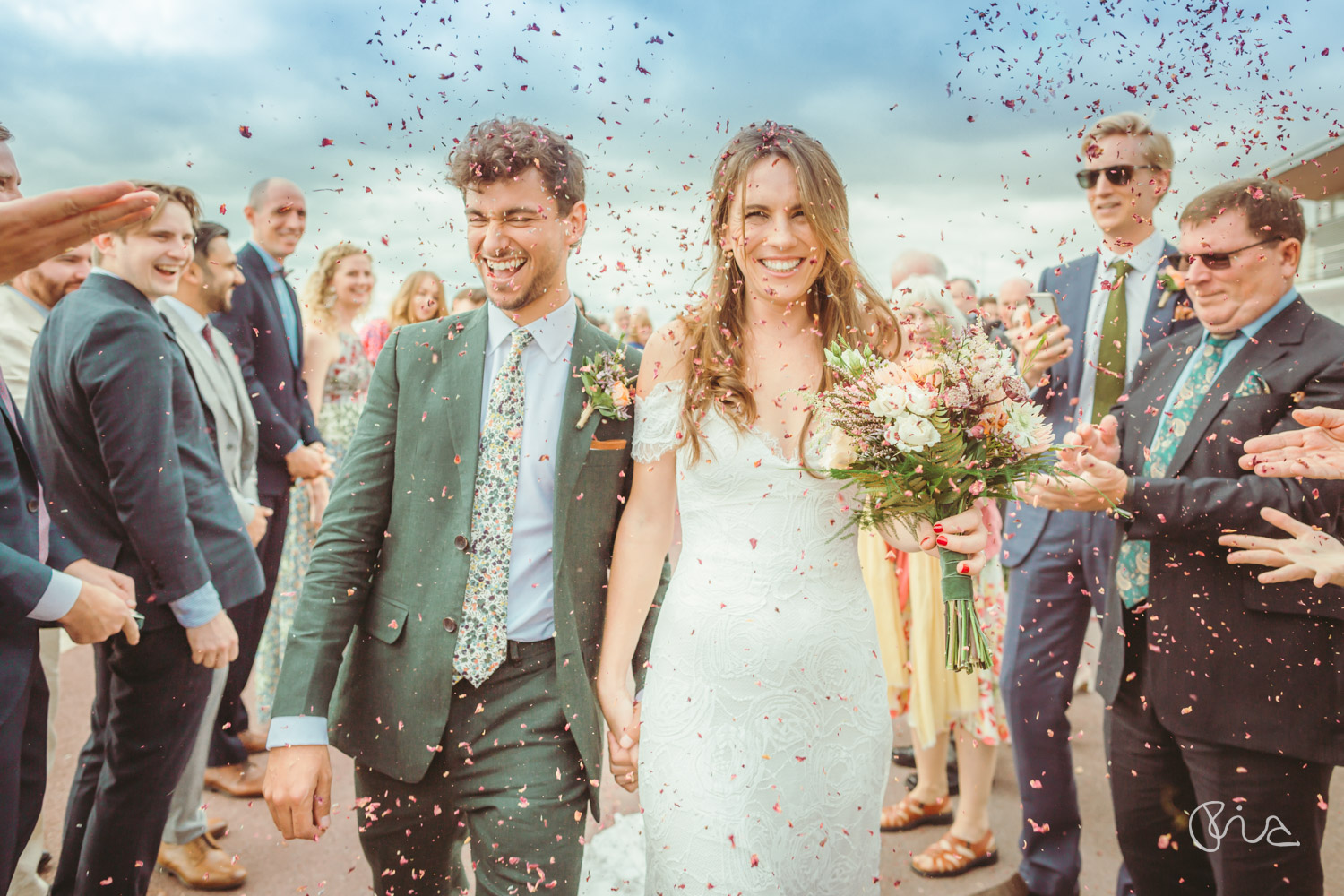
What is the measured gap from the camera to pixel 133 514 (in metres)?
2.89

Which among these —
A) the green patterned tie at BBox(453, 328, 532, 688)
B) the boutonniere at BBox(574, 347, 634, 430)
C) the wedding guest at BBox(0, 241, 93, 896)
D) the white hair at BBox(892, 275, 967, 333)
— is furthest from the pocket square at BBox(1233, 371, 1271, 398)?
the wedding guest at BBox(0, 241, 93, 896)

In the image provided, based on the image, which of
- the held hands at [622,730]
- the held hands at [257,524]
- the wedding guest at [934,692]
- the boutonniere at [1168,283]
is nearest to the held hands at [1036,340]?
the wedding guest at [934,692]

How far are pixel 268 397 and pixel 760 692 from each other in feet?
12.1

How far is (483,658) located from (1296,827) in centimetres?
249

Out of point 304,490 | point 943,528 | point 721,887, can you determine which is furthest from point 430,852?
point 304,490

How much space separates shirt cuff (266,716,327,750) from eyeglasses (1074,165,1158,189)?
141 inches

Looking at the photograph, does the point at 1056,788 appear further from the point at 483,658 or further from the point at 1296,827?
the point at 483,658

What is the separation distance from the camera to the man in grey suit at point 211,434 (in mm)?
3670

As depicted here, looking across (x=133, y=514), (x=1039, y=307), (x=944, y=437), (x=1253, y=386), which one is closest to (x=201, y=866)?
(x=133, y=514)

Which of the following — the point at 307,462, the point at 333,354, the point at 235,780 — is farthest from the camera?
the point at 333,354

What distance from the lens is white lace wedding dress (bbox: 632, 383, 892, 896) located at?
227 centimetres

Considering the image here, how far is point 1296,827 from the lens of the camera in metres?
2.64

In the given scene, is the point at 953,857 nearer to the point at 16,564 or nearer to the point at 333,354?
the point at 16,564

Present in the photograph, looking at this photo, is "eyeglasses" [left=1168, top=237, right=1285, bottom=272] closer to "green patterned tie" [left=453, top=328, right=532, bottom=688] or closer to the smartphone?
the smartphone
